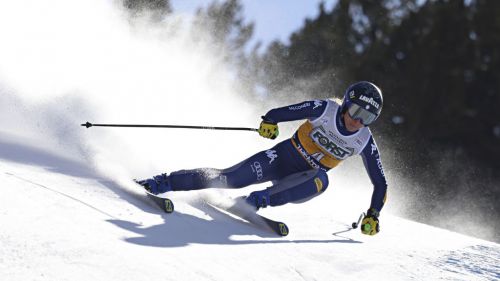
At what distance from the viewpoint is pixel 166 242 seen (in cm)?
409

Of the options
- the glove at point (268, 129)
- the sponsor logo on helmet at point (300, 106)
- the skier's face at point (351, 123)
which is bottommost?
the glove at point (268, 129)

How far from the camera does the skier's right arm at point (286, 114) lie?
18.0 ft

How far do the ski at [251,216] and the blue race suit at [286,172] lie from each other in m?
0.17

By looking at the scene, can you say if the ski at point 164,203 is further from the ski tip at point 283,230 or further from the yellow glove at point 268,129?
the yellow glove at point 268,129

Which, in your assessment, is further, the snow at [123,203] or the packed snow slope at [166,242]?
the snow at [123,203]

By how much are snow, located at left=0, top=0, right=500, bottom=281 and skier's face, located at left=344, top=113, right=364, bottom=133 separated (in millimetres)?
856

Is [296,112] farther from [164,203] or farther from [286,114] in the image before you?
[164,203]

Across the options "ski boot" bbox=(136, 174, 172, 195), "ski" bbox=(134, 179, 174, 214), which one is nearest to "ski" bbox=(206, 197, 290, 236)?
"ski boot" bbox=(136, 174, 172, 195)

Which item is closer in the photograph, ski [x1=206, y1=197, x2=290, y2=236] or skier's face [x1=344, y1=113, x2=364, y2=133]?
ski [x1=206, y1=197, x2=290, y2=236]

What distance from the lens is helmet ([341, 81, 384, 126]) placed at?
546 centimetres

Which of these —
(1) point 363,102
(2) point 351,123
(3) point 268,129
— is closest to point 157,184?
(3) point 268,129

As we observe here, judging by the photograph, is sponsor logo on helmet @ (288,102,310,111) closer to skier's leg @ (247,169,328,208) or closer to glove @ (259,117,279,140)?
glove @ (259,117,279,140)

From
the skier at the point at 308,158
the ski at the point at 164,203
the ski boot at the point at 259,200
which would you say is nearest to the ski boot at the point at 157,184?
the skier at the point at 308,158

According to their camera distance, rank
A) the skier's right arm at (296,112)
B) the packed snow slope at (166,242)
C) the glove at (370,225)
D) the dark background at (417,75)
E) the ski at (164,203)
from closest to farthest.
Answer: the packed snow slope at (166,242) → the ski at (164,203) → the glove at (370,225) → the skier's right arm at (296,112) → the dark background at (417,75)
